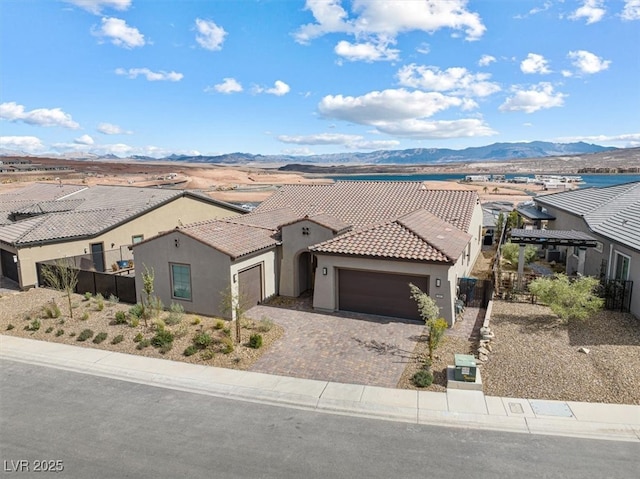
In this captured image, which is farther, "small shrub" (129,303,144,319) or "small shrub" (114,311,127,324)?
"small shrub" (129,303,144,319)

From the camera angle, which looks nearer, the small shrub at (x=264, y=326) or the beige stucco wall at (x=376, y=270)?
the small shrub at (x=264, y=326)

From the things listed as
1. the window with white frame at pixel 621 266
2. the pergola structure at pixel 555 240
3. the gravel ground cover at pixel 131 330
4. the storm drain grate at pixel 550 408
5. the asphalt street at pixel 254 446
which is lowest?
the gravel ground cover at pixel 131 330

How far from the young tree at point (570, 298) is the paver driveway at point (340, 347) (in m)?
4.85

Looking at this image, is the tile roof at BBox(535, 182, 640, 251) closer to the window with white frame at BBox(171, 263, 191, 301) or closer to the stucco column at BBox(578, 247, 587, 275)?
the stucco column at BBox(578, 247, 587, 275)

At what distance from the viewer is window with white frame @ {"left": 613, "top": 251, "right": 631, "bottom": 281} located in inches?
687

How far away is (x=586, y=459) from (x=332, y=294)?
11.3m

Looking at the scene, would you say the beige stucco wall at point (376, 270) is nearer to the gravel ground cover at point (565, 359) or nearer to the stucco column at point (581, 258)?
the gravel ground cover at point (565, 359)

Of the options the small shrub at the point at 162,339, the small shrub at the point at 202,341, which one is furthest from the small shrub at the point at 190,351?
the small shrub at the point at 162,339

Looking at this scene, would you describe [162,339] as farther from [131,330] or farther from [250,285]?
[250,285]

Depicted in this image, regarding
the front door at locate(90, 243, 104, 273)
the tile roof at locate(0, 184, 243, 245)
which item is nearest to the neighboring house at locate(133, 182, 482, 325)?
the front door at locate(90, 243, 104, 273)

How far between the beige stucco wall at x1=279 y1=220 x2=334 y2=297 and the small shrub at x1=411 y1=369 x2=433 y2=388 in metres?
8.97

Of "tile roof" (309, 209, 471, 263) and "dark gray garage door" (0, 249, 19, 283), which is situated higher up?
"tile roof" (309, 209, 471, 263)

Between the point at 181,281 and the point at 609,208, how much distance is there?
2269cm

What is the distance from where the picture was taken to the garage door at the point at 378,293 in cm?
1773
